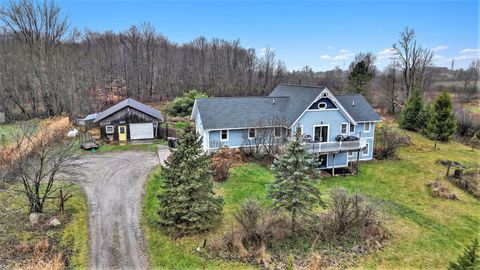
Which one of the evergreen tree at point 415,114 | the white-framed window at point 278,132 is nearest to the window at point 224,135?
the white-framed window at point 278,132

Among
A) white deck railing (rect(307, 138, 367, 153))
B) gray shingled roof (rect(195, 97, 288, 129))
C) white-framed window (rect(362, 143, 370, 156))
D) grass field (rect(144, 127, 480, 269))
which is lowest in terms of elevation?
grass field (rect(144, 127, 480, 269))

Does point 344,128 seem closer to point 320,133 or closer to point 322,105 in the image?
point 320,133

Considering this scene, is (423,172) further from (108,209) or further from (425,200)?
(108,209)

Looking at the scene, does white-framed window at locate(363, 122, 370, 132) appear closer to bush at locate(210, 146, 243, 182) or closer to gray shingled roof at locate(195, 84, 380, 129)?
gray shingled roof at locate(195, 84, 380, 129)

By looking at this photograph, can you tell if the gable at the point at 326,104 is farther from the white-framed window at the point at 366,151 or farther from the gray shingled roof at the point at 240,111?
the white-framed window at the point at 366,151

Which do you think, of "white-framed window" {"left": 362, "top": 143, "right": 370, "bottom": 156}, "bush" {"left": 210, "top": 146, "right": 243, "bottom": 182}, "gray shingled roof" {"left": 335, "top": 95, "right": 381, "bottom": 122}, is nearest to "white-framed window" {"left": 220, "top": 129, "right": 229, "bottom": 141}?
"bush" {"left": 210, "top": 146, "right": 243, "bottom": 182}

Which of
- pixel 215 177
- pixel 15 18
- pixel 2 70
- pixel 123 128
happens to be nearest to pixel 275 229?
pixel 215 177

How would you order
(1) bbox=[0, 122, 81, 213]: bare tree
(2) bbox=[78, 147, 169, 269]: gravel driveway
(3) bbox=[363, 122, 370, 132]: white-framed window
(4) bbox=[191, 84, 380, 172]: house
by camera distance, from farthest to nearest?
(3) bbox=[363, 122, 370, 132]: white-framed window → (4) bbox=[191, 84, 380, 172]: house → (1) bbox=[0, 122, 81, 213]: bare tree → (2) bbox=[78, 147, 169, 269]: gravel driveway
